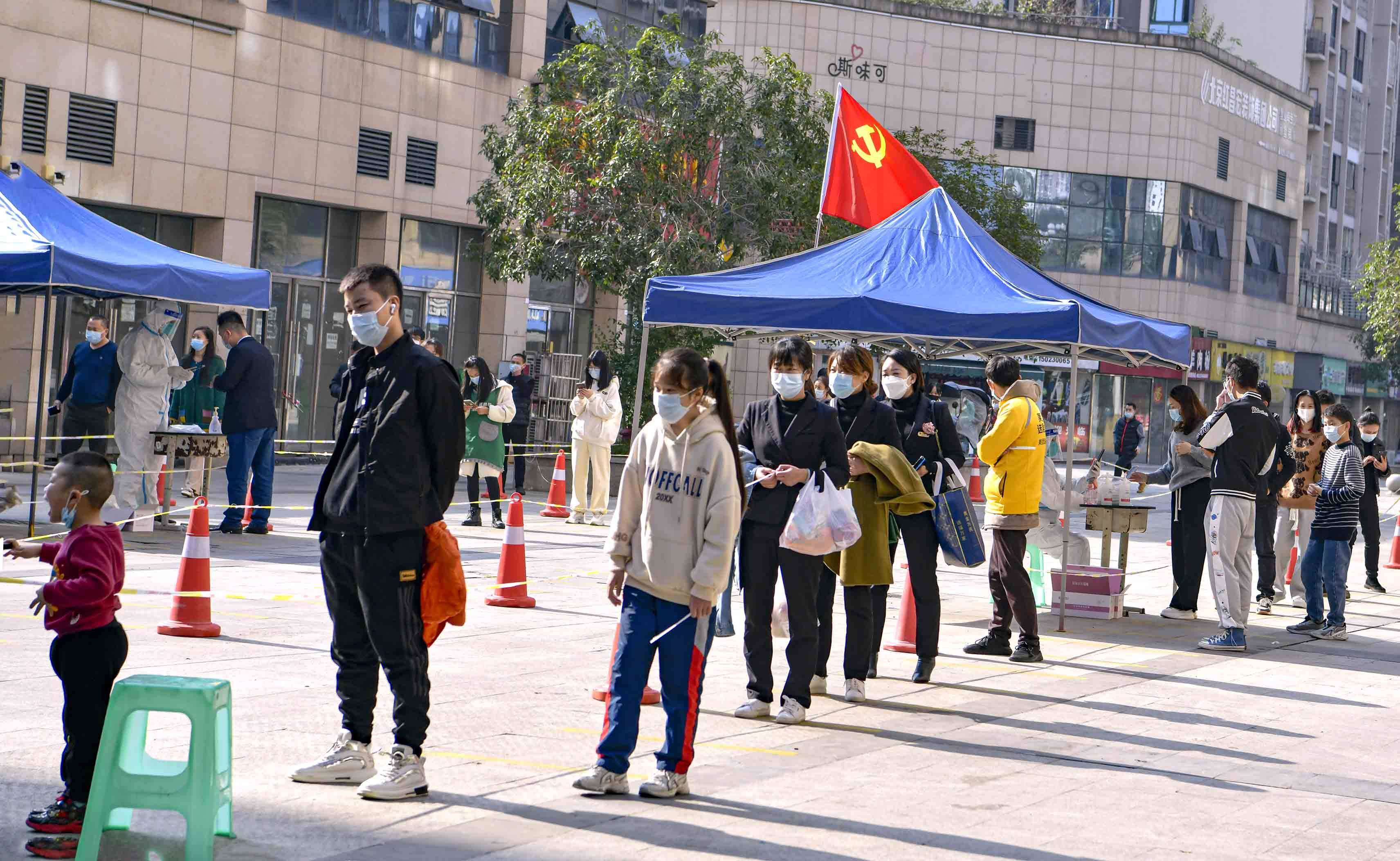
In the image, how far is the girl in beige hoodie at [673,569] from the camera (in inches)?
253

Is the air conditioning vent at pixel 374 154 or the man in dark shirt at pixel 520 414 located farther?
the air conditioning vent at pixel 374 154

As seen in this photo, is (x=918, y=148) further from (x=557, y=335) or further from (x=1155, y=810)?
(x=1155, y=810)

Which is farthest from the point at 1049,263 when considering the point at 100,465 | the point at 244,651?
the point at 100,465

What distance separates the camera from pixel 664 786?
21.1ft

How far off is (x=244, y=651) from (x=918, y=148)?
1425 inches

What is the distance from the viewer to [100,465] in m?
5.61

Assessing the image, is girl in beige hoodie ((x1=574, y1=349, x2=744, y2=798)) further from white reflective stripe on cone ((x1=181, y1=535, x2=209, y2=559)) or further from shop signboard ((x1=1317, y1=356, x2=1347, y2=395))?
shop signboard ((x1=1317, y1=356, x2=1347, y2=395))

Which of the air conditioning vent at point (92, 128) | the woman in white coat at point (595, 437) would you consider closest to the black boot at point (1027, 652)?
the woman in white coat at point (595, 437)

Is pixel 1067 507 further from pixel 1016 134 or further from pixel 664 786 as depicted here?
pixel 1016 134

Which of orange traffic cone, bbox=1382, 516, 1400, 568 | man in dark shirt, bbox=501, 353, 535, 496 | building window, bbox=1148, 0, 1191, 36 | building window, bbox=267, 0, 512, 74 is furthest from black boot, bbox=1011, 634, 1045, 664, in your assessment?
building window, bbox=1148, 0, 1191, 36

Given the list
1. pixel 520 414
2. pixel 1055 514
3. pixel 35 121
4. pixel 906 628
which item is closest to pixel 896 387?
pixel 906 628

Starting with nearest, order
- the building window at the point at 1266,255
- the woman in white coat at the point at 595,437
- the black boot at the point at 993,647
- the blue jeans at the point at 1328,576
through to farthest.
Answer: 1. the black boot at the point at 993,647
2. the blue jeans at the point at 1328,576
3. the woman in white coat at the point at 595,437
4. the building window at the point at 1266,255

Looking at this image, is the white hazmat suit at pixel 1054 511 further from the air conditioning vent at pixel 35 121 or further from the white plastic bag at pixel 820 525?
the air conditioning vent at pixel 35 121

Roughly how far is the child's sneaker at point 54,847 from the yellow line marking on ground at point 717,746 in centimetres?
272
